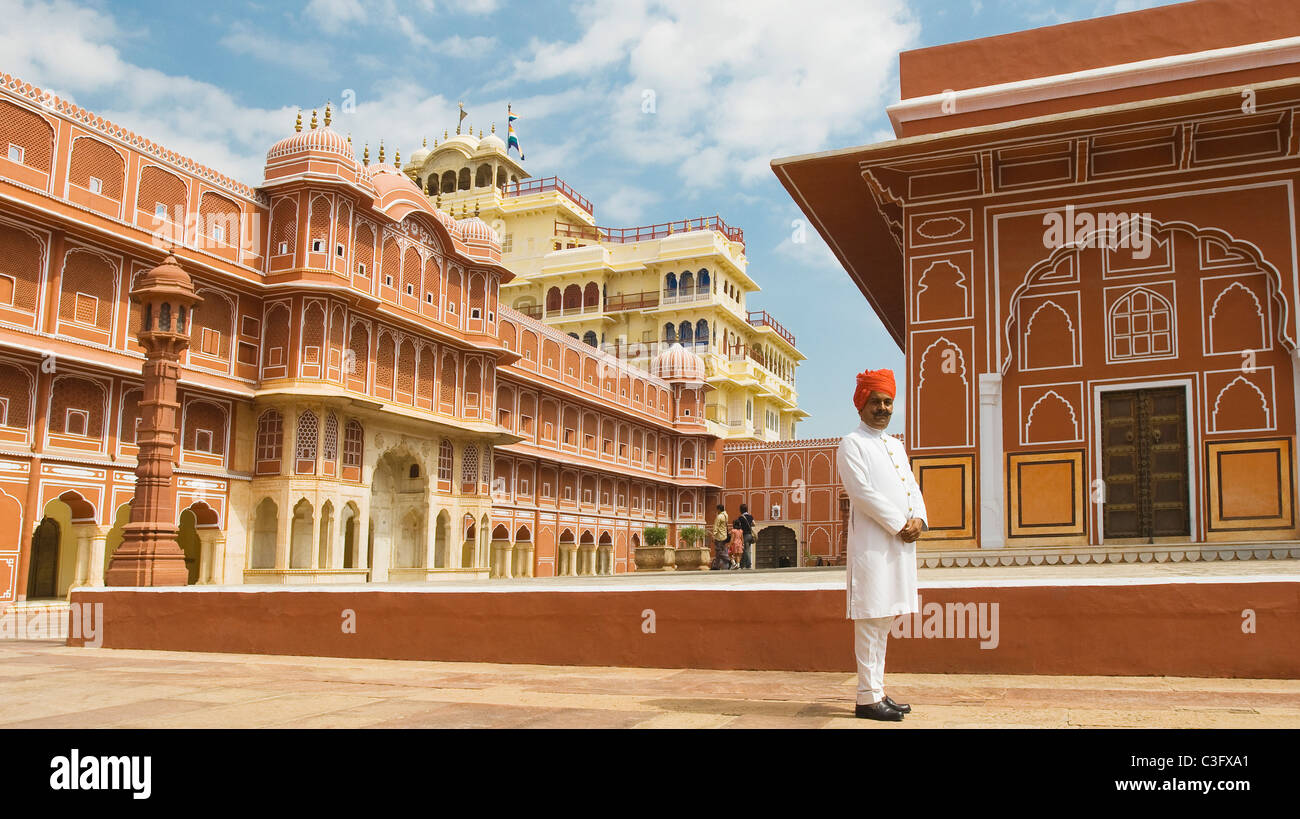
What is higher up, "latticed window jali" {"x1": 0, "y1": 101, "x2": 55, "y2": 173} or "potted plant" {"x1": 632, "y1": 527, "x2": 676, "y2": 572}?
"latticed window jali" {"x1": 0, "y1": 101, "x2": 55, "y2": 173}

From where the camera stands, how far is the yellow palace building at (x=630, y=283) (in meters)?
47.7

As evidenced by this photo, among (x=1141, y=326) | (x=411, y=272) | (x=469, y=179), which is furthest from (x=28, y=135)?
→ (x=469, y=179)

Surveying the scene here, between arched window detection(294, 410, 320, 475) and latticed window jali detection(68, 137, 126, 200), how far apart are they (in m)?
5.56

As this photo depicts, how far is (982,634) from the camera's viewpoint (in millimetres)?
5961

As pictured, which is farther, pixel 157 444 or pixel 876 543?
pixel 157 444

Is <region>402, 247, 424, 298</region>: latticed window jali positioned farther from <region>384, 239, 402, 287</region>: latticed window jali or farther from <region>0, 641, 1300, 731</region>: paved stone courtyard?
<region>0, 641, 1300, 731</region>: paved stone courtyard

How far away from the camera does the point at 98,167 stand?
60.4 feet

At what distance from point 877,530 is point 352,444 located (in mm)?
19907

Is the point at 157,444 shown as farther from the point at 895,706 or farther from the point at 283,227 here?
the point at 283,227

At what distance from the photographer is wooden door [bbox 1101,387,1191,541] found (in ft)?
33.7

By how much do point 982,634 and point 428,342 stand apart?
70.2 ft

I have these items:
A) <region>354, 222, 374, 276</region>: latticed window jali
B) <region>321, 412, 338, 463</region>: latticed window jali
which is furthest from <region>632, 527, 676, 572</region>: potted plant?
<region>354, 222, 374, 276</region>: latticed window jali

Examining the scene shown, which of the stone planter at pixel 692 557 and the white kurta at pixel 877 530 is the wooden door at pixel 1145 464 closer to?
the white kurta at pixel 877 530
